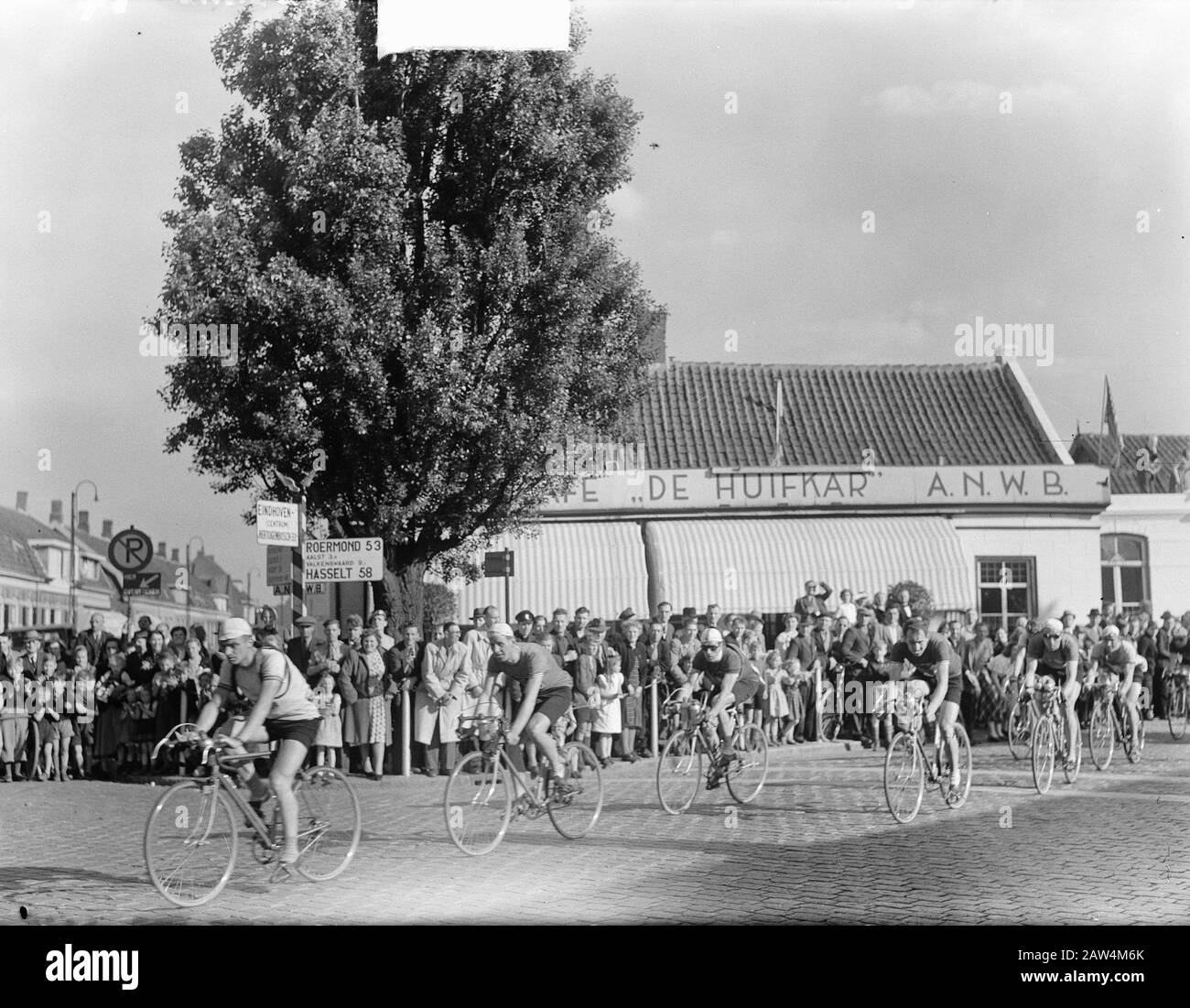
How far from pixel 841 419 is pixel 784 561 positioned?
3.72 meters

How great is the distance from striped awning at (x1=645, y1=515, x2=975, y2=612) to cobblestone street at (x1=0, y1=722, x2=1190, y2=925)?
35.1 ft

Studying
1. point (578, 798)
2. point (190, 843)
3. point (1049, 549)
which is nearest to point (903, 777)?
point (578, 798)

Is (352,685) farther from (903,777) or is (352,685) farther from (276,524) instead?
(903,777)

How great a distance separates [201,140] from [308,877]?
577cm

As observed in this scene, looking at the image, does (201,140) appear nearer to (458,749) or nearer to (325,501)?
(325,501)

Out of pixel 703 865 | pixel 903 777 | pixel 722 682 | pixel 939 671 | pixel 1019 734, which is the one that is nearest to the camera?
pixel 703 865

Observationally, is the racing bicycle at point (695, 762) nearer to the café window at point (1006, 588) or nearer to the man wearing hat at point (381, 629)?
the man wearing hat at point (381, 629)

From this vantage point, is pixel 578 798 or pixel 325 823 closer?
pixel 325 823

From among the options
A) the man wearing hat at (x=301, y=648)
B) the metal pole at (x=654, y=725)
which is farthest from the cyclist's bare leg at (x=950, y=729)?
the man wearing hat at (x=301, y=648)

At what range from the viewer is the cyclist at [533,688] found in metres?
10.6

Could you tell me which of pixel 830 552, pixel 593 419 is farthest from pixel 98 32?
pixel 830 552

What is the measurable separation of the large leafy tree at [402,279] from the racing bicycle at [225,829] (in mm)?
3862

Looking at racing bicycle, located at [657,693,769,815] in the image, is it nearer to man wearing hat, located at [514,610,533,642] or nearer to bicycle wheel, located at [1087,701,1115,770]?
man wearing hat, located at [514,610,533,642]

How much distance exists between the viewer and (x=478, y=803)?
1053 centimetres
